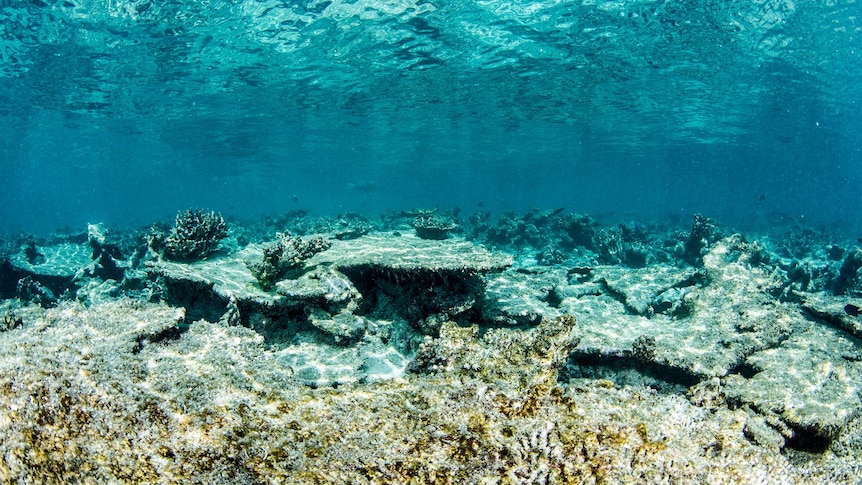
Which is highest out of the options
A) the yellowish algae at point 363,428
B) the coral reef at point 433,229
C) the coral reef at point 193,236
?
the yellowish algae at point 363,428

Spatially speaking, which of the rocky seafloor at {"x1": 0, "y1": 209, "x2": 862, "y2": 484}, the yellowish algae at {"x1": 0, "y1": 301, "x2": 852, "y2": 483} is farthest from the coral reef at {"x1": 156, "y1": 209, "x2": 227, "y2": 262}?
the yellowish algae at {"x1": 0, "y1": 301, "x2": 852, "y2": 483}

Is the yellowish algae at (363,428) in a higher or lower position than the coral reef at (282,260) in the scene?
higher

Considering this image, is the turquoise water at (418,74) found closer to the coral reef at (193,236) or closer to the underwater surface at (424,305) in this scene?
the underwater surface at (424,305)

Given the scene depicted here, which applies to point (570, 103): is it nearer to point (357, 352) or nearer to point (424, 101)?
point (424, 101)

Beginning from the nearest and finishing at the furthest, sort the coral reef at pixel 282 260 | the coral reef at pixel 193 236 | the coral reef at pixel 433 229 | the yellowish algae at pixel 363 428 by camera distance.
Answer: the yellowish algae at pixel 363 428 → the coral reef at pixel 282 260 → the coral reef at pixel 193 236 → the coral reef at pixel 433 229

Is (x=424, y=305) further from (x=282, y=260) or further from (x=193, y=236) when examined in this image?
(x=193, y=236)

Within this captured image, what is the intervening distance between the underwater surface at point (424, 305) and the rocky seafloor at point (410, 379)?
2cm

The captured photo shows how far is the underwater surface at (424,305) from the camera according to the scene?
220cm

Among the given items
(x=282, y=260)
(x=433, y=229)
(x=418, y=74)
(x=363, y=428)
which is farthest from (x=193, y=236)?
(x=418, y=74)

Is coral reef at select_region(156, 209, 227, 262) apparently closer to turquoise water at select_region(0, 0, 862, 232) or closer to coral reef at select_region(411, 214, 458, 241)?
coral reef at select_region(411, 214, 458, 241)

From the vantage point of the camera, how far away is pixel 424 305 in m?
5.78

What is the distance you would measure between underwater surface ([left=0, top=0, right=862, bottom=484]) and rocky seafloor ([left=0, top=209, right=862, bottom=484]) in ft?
0.07

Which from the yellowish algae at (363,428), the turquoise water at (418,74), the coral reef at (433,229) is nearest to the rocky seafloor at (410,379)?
the yellowish algae at (363,428)

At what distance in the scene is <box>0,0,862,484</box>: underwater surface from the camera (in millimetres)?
2197
